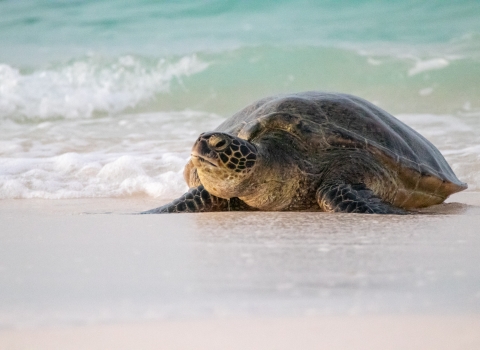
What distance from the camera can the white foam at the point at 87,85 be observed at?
1245cm

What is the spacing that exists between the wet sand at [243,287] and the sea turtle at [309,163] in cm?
57

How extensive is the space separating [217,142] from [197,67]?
11162 mm

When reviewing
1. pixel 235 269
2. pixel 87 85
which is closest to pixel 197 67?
pixel 87 85

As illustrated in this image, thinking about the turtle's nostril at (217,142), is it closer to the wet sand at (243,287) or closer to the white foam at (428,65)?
the wet sand at (243,287)

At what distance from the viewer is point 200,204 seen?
3877 millimetres

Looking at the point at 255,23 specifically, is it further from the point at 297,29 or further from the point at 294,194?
the point at 294,194

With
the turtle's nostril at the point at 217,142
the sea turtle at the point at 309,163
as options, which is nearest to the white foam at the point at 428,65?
the sea turtle at the point at 309,163

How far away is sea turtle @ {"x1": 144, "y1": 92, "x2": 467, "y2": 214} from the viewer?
3.47 meters

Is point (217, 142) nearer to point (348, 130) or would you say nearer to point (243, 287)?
point (348, 130)

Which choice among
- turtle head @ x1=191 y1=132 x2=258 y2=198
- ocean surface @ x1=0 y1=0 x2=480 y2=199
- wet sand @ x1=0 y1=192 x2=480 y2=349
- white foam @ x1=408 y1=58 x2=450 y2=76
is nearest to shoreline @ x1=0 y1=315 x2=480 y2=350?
wet sand @ x1=0 y1=192 x2=480 y2=349

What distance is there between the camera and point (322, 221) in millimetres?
3102

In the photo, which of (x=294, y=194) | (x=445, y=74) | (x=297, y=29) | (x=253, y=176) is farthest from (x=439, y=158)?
(x=297, y=29)

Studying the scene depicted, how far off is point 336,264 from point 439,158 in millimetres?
3122

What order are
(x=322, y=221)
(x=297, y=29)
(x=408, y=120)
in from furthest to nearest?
(x=297, y=29) < (x=408, y=120) < (x=322, y=221)
